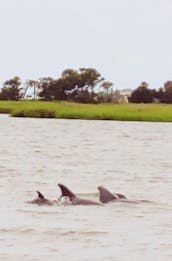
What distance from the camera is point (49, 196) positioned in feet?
55.8

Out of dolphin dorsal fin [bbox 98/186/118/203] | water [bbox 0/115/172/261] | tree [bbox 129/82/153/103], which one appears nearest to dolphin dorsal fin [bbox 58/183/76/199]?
water [bbox 0/115/172/261]

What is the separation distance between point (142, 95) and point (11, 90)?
27866 millimetres

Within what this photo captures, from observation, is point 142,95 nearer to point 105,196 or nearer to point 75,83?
point 75,83

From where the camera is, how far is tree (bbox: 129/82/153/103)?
12444 centimetres

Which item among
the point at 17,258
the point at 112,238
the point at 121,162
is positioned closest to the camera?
the point at 17,258

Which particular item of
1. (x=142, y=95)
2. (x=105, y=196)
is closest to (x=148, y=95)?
(x=142, y=95)

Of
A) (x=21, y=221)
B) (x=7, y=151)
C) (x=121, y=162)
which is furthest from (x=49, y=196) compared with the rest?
(x=7, y=151)

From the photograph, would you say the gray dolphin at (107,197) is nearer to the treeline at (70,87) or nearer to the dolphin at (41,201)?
the dolphin at (41,201)

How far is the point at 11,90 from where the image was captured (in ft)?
468

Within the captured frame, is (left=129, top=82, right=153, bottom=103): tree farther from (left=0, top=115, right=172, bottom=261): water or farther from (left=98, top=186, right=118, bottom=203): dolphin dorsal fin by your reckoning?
(left=98, top=186, right=118, bottom=203): dolphin dorsal fin

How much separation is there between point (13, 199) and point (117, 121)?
5711 centimetres

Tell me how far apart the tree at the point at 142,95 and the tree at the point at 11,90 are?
24220mm

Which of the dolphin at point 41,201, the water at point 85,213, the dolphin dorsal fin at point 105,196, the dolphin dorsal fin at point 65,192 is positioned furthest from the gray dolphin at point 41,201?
the dolphin dorsal fin at point 105,196

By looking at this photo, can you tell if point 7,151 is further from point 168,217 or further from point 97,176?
point 168,217
